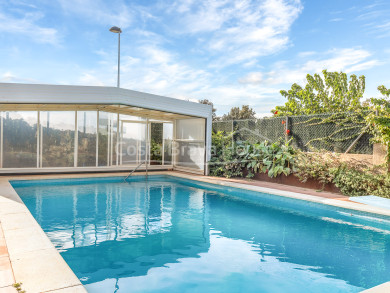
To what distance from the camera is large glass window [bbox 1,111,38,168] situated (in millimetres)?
10141

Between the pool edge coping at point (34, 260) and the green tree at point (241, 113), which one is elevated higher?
the green tree at point (241, 113)

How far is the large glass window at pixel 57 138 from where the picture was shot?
10.8m

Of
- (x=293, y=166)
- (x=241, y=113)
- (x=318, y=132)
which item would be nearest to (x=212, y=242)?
(x=293, y=166)

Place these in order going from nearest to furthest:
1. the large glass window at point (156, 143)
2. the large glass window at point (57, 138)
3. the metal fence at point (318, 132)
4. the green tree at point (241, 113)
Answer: the metal fence at point (318, 132) → the large glass window at point (57, 138) → the large glass window at point (156, 143) → the green tree at point (241, 113)

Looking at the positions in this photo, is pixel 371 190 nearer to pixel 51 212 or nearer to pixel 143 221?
pixel 143 221

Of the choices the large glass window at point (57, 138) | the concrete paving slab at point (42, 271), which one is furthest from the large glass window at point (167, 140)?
the concrete paving slab at point (42, 271)

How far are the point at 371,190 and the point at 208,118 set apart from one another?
6.49m

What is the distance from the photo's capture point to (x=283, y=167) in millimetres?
9266

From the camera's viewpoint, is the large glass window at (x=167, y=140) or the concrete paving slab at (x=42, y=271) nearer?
the concrete paving slab at (x=42, y=271)

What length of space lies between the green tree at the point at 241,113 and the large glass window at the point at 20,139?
715 inches

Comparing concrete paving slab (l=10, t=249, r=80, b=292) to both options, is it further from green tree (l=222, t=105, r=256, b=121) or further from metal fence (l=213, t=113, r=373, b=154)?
green tree (l=222, t=105, r=256, b=121)

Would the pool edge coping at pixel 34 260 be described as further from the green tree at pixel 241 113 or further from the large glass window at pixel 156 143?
the green tree at pixel 241 113

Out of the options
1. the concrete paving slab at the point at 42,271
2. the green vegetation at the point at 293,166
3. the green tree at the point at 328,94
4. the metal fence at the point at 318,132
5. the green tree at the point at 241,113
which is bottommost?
the concrete paving slab at the point at 42,271

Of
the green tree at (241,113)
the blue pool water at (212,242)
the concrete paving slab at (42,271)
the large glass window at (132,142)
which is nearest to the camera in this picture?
the concrete paving slab at (42,271)
